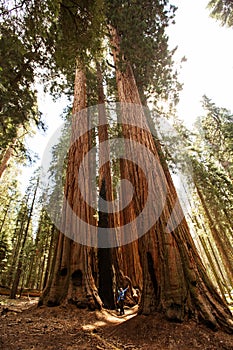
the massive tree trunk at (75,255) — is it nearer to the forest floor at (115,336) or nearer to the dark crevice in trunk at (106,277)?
the forest floor at (115,336)

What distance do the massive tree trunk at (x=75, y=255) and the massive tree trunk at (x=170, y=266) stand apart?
1650mm

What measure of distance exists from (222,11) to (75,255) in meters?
13.9

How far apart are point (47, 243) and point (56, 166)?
7.46 metres

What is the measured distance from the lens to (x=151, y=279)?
3074 mm

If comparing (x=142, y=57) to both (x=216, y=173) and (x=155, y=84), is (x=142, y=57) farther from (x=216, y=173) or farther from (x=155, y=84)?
(x=216, y=173)

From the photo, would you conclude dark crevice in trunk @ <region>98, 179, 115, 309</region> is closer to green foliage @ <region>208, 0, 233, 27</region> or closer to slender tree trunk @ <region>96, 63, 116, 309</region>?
slender tree trunk @ <region>96, 63, 116, 309</region>

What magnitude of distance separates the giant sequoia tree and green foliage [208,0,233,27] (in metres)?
7.31

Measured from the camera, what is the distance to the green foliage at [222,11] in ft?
34.4

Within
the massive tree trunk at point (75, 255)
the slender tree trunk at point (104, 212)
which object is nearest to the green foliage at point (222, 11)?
the slender tree trunk at point (104, 212)

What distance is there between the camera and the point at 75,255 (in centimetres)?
451

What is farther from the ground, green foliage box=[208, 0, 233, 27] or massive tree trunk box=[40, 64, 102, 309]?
green foliage box=[208, 0, 233, 27]

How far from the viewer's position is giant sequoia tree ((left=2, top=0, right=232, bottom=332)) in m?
2.76

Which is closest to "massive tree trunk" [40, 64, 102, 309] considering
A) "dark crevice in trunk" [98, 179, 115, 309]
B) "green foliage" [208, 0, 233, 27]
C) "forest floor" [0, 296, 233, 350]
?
"forest floor" [0, 296, 233, 350]

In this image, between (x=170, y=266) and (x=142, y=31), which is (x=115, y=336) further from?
(x=142, y=31)
